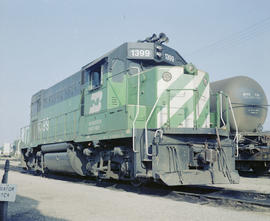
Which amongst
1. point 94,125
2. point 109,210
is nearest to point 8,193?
point 109,210

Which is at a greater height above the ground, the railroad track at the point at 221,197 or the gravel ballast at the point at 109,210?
the gravel ballast at the point at 109,210

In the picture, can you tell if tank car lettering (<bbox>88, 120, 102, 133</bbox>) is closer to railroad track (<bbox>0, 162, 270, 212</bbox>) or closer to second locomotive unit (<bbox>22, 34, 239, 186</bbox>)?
second locomotive unit (<bbox>22, 34, 239, 186</bbox>)

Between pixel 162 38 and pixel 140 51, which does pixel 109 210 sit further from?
pixel 162 38

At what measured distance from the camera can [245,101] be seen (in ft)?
40.8

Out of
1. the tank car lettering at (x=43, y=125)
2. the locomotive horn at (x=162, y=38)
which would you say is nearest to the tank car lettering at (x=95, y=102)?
the locomotive horn at (x=162, y=38)

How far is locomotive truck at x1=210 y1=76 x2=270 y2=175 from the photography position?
1207 cm

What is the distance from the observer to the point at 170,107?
7.58 meters

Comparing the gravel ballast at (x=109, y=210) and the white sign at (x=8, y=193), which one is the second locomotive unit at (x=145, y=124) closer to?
the gravel ballast at (x=109, y=210)

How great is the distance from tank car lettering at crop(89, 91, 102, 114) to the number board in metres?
1.43

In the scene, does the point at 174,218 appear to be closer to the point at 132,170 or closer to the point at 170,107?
the point at 132,170

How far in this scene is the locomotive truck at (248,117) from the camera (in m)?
12.1

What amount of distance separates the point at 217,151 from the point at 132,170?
2.07 metres

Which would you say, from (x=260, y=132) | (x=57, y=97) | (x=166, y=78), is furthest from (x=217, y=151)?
(x=57, y=97)

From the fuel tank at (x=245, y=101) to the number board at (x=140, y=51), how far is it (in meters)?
4.92
